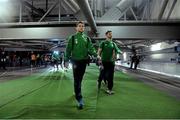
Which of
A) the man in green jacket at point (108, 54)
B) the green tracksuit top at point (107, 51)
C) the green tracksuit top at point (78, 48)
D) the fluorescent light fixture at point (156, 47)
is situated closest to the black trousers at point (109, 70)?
the man in green jacket at point (108, 54)

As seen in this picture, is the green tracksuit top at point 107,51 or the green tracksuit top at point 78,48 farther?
the green tracksuit top at point 107,51

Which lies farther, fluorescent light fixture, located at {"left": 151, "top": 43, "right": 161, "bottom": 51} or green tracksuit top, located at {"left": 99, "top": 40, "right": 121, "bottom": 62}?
fluorescent light fixture, located at {"left": 151, "top": 43, "right": 161, "bottom": 51}

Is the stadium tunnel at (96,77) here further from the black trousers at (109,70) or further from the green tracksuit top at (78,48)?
the green tracksuit top at (78,48)

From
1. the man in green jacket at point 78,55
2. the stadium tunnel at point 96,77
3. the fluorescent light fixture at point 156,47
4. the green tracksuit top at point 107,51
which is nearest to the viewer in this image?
the stadium tunnel at point 96,77

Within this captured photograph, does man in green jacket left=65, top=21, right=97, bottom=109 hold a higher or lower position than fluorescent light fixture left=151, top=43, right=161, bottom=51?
lower

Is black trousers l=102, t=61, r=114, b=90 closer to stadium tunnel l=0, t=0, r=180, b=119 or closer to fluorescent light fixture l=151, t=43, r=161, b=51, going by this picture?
stadium tunnel l=0, t=0, r=180, b=119

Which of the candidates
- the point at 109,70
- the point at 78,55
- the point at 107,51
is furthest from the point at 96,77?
the point at 78,55

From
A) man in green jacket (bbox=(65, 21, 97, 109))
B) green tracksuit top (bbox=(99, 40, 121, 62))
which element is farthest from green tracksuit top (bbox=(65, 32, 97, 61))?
green tracksuit top (bbox=(99, 40, 121, 62))

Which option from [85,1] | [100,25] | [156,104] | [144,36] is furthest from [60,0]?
[156,104]

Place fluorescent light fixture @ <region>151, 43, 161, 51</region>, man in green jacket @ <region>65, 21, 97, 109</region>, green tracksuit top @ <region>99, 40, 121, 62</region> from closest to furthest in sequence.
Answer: man in green jacket @ <region>65, 21, 97, 109</region>
green tracksuit top @ <region>99, 40, 121, 62</region>
fluorescent light fixture @ <region>151, 43, 161, 51</region>

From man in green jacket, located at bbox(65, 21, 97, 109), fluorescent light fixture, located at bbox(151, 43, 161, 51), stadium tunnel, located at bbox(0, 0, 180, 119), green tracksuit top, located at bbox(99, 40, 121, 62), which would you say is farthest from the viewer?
fluorescent light fixture, located at bbox(151, 43, 161, 51)

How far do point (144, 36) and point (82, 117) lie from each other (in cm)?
801

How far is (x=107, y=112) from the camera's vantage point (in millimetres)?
5707

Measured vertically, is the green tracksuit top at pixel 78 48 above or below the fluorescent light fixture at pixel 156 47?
below
